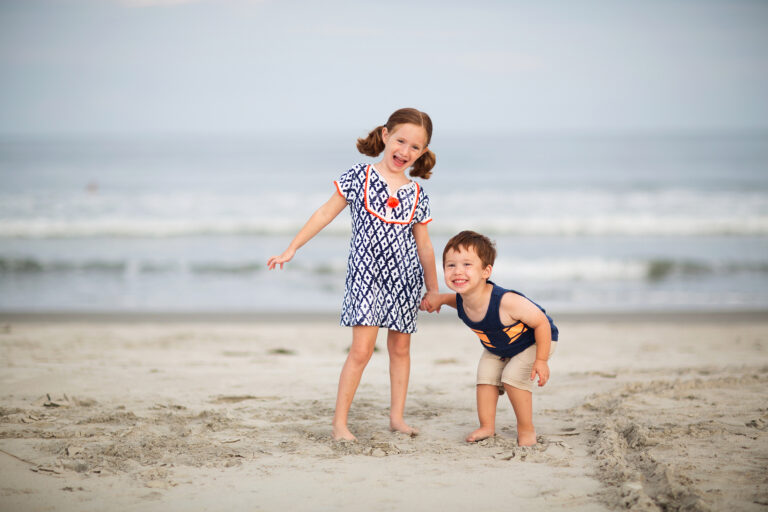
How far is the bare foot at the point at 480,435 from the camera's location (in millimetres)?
3299

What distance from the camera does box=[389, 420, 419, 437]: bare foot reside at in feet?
11.3

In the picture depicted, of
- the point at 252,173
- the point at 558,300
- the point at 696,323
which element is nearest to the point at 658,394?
the point at 696,323

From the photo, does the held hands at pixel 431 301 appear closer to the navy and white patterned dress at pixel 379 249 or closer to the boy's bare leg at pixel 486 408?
the navy and white patterned dress at pixel 379 249

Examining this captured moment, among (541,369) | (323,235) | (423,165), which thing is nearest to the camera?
(541,369)

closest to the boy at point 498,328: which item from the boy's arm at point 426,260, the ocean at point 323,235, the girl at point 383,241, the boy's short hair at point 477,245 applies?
the boy's short hair at point 477,245

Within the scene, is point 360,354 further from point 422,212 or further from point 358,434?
point 422,212

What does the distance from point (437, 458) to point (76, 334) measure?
4.71m

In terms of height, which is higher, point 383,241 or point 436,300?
point 383,241

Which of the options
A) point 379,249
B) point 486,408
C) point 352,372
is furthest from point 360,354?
point 486,408

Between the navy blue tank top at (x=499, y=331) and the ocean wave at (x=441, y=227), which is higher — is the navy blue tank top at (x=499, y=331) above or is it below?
below

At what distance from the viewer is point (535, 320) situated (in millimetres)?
3111

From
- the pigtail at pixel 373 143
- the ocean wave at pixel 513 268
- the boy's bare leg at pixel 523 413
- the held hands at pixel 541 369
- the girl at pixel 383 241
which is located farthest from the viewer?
the ocean wave at pixel 513 268

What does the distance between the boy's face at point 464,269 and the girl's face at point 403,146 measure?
568 millimetres

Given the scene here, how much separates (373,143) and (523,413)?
1.60m
